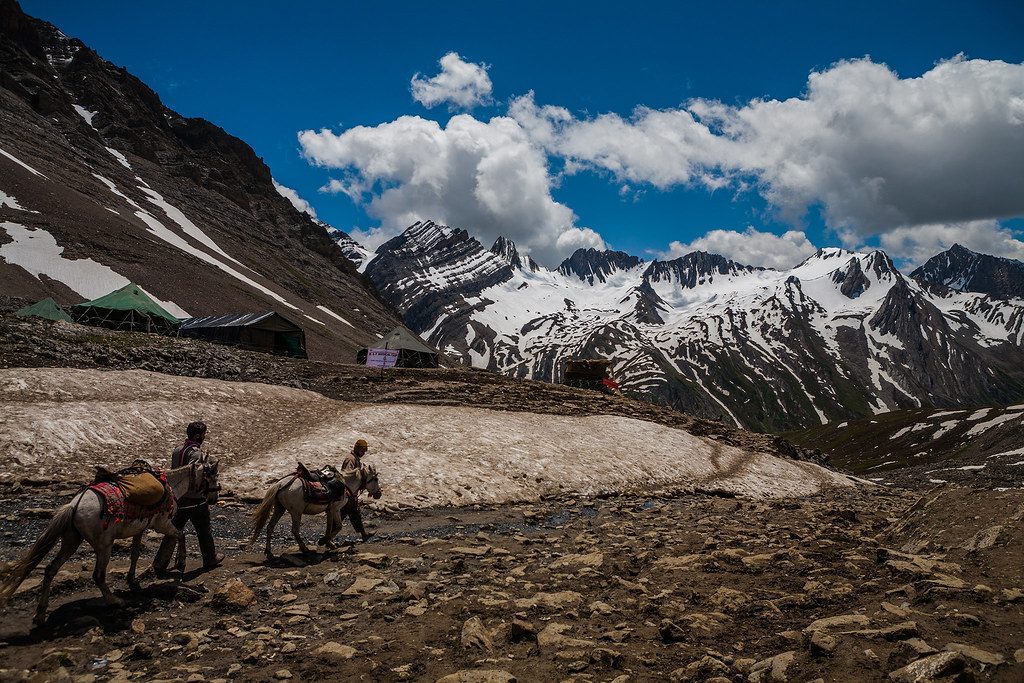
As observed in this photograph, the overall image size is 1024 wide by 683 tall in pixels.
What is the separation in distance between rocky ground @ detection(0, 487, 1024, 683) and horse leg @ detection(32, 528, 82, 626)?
13.1 inches

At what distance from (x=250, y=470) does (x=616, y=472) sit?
849 inches

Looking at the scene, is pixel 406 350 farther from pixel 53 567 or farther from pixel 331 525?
pixel 53 567

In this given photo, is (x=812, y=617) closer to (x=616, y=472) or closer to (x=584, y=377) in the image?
(x=616, y=472)

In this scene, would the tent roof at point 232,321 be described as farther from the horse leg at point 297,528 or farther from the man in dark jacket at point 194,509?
the man in dark jacket at point 194,509

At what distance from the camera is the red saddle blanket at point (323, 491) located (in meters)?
16.1

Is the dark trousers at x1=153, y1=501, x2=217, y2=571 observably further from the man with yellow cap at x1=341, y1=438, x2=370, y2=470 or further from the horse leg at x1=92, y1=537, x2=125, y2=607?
the man with yellow cap at x1=341, y1=438, x2=370, y2=470

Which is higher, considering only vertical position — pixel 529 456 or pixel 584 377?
pixel 584 377

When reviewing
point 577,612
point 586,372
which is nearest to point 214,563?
point 577,612

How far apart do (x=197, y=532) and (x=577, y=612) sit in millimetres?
9941

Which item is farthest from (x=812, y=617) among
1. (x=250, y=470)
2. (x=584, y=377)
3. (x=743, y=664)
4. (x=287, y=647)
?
(x=584, y=377)

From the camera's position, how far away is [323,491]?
650 inches

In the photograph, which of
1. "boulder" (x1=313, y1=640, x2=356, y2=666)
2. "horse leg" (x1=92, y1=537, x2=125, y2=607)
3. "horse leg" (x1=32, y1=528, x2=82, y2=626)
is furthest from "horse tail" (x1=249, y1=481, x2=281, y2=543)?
"boulder" (x1=313, y1=640, x2=356, y2=666)

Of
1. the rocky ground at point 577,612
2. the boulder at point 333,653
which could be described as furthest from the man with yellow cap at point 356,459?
the boulder at point 333,653

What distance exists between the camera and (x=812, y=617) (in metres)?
10.7
